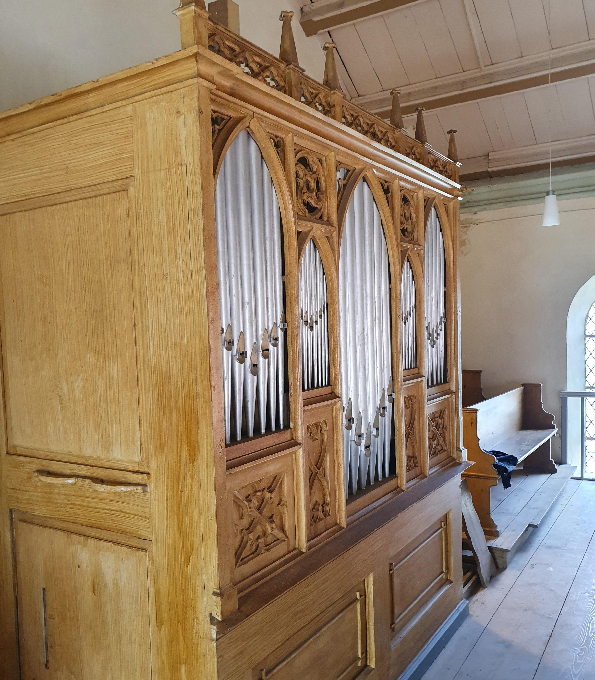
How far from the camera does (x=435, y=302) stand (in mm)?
3857

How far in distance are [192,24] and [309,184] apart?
85cm

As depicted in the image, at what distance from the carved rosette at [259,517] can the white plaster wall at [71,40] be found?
1.86 m

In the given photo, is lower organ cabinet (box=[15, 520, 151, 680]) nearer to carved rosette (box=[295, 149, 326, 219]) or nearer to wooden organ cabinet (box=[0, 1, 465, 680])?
wooden organ cabinet (box=[0, 1, 465, 680])

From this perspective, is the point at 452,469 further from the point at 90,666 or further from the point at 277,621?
the point at 90,666

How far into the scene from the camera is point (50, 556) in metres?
2.37

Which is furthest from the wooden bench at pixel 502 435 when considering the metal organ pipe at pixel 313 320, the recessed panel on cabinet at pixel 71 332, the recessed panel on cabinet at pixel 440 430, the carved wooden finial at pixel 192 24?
the carved wooden finial at pixel 192 24

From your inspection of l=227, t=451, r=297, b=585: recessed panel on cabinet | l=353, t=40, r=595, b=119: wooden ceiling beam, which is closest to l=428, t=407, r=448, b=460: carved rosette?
l=227, t=451, r=297, b=585: recessed panel on cabinet

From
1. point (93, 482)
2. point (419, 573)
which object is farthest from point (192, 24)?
point (419, 573)

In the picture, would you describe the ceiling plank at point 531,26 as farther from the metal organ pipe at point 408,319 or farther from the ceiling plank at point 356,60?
the metal organ pipe at point 408,319

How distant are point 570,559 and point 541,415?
2.52 metres

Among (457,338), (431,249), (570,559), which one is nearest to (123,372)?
(431,249)

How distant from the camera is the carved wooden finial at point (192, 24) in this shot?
189 centimetres

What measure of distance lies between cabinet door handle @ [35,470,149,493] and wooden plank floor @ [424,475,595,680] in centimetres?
217

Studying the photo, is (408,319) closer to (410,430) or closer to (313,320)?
(410,430)
